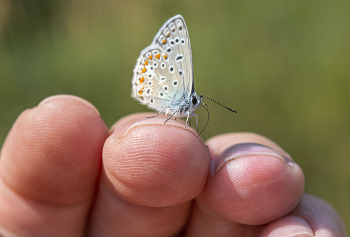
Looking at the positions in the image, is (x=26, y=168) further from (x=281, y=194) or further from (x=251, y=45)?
(x=251, y=45)

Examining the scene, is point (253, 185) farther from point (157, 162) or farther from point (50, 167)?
point (50, 167)

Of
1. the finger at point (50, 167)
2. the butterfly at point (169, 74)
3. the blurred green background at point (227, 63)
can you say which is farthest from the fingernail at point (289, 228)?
the blurred green background at point (227, 63)

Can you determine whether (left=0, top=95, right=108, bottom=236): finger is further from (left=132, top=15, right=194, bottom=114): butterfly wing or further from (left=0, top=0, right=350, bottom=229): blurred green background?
(left=0, top=0, right=350, bottom=229): blurred green background

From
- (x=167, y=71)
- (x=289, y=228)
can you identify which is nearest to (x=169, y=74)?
(x=167, y=71)

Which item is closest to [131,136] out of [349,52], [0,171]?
[0,171]

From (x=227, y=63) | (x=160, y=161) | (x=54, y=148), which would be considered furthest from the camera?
(x=227, y=63)

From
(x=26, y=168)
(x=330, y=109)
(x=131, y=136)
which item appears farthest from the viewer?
(x=330, y=109)

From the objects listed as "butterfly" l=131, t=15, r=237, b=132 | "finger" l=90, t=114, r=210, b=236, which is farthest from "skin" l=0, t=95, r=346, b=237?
"butterfly" l=131, t=15, r=237, b=132
